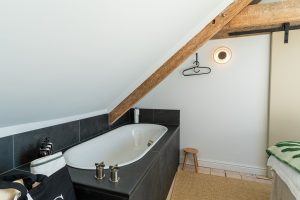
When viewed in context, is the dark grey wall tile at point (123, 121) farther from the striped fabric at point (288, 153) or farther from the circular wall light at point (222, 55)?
the striped fabric at point (288, 153)

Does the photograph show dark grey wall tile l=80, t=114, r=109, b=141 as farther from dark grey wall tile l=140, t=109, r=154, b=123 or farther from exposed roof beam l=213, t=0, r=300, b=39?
exposed roof beam l=213, t=0, r=300, b=39

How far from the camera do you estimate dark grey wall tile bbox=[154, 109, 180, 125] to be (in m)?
3.07

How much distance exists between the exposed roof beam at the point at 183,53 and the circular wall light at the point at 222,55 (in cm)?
75

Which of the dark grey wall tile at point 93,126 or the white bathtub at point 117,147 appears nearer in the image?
the white bathtub at point 117,147

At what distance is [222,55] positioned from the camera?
9.09 ft

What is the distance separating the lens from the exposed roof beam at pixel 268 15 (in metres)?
1.88

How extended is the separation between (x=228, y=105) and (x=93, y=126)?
6.64 ft

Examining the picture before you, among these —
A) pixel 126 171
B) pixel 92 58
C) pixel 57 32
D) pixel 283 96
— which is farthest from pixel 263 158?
pixel 57 32

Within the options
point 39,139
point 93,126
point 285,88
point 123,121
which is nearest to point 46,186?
point 39,139

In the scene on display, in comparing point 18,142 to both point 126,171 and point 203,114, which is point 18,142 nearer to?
point 126,171

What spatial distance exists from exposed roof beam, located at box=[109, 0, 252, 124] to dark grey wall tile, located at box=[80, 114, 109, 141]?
0.15m

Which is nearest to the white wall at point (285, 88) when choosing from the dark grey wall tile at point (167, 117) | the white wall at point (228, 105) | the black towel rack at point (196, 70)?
the white wall at point (228, 105)

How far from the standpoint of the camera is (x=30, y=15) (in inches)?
26.5

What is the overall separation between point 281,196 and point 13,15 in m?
2.11
